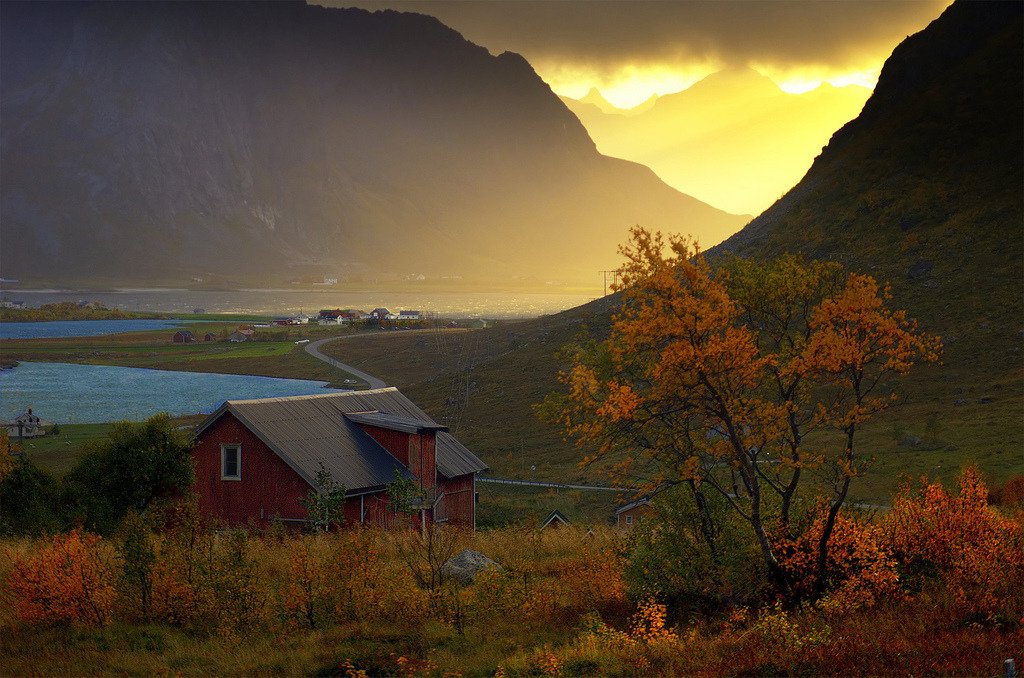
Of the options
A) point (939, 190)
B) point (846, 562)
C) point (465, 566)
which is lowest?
point (465, 566)

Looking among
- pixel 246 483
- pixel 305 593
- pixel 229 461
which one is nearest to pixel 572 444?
pixel 229 461

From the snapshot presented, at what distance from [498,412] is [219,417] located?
66997 mm

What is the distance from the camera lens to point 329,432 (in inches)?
1704

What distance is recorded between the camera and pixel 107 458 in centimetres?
3897

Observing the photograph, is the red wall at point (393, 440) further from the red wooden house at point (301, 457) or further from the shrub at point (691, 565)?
the shrub at point (691, 565)

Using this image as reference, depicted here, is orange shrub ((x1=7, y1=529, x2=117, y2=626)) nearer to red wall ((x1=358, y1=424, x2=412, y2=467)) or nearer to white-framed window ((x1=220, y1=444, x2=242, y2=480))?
white-framed window ((x1=220, y1=444, x2=242, y2=480))

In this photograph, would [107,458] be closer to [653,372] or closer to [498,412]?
[653,372]

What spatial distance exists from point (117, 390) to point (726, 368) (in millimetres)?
121998

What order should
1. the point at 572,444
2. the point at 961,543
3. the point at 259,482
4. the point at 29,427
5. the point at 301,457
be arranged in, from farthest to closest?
1. the point at 572,444
2. the point at 29,427
3. the point at 259,482
4. the point at 301,457
5. the point at 961,543

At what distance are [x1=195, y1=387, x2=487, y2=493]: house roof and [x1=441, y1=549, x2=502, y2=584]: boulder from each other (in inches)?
633

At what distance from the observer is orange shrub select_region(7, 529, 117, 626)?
66.9 feet

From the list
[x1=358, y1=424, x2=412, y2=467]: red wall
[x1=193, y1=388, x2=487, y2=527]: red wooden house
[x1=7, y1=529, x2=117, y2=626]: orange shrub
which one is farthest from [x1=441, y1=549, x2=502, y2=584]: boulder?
[x1=358, y1=424, x2=412, y2=467]: red wall

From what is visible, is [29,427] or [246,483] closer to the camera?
[246,483]

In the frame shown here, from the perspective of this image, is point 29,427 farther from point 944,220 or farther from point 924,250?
point 944,220
